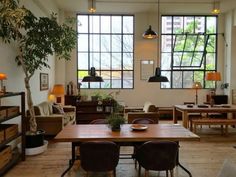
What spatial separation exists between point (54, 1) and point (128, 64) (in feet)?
11.5

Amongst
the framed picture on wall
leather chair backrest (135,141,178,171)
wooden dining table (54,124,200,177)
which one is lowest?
leather chair backrest (135,141,178,171)

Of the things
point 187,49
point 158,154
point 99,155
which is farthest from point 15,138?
point 187,49

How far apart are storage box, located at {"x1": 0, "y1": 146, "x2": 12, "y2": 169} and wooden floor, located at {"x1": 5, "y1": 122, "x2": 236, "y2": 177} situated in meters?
0.21

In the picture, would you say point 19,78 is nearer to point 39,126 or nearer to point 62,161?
point 39,126

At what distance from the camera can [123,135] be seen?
3.54 meters

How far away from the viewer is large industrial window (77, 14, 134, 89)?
967 centimetres

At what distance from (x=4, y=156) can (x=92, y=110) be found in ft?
13.3

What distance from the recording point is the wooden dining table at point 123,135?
3.40 meters

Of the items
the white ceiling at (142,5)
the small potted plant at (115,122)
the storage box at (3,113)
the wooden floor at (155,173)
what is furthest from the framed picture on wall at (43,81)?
the small potted plant at (115,122)

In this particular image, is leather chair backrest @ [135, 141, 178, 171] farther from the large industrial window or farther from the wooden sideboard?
the large industrial window

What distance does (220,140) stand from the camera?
6.14m

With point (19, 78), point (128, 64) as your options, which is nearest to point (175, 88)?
point (128, 64)

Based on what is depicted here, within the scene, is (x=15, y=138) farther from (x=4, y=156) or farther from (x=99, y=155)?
(x=99, y=155)

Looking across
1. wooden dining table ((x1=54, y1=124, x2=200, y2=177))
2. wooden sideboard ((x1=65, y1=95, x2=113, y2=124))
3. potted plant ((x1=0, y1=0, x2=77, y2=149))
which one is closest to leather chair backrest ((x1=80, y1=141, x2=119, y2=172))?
wooden dining table ((x1=54, y1=124, x2=200, y2=177))
